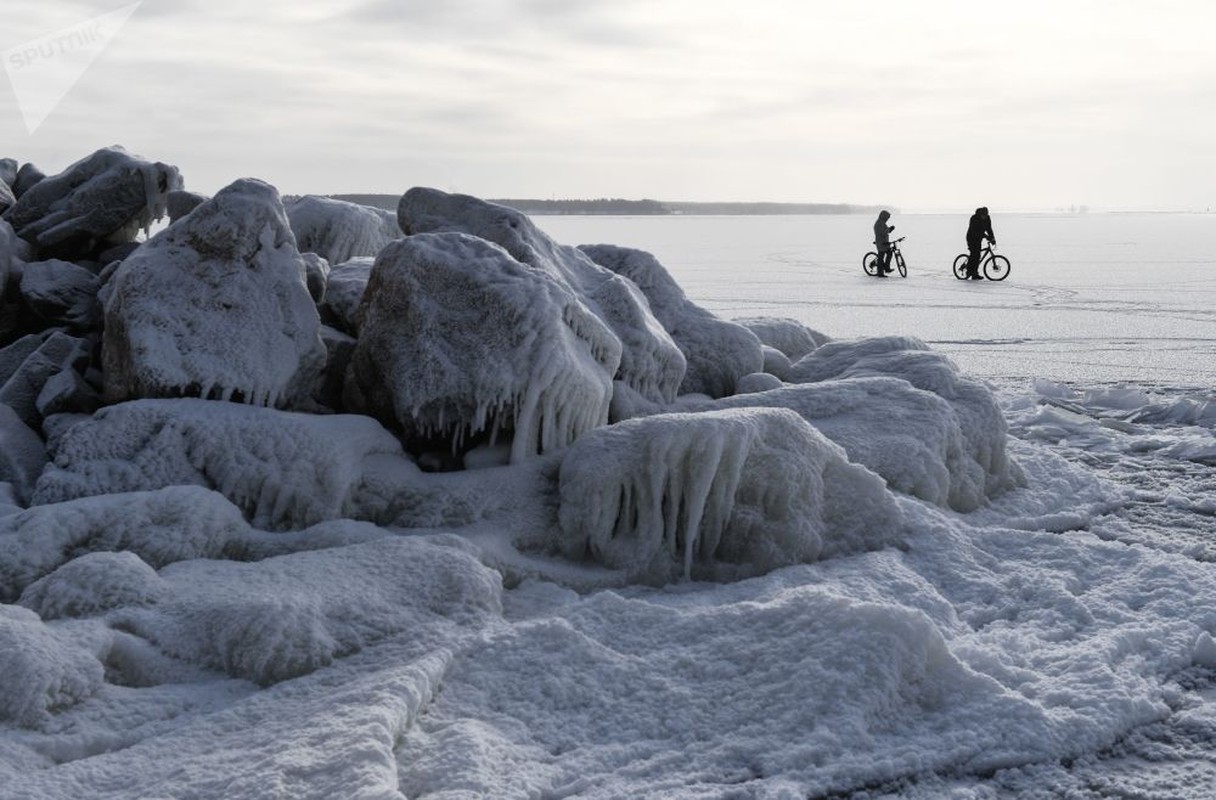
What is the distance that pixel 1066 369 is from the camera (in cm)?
1069

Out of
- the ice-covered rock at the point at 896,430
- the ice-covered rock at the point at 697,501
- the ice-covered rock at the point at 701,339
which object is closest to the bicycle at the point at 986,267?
the ice-covered rock at the point at 701,339

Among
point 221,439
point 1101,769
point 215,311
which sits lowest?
point 1101,769

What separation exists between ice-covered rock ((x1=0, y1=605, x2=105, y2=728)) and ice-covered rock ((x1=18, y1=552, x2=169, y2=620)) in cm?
32

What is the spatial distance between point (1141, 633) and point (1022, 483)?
8.08 feet

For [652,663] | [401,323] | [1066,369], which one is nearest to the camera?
[652,663]

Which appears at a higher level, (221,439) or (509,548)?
(221,439)

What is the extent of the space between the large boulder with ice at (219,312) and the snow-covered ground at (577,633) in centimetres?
25

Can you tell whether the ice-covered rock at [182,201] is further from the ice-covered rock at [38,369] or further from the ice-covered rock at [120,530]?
the ice-covered rock at [120,530]

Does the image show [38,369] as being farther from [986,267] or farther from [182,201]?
[986,267]

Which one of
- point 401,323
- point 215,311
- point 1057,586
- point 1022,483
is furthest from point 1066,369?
point 215,311

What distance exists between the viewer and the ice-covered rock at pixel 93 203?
7652 millimetres

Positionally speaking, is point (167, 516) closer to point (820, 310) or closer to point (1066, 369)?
point (1066, 369)

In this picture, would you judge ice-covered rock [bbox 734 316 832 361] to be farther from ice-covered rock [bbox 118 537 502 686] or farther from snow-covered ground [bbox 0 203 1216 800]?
ice-covered rock [bbox 118 537 502 686]

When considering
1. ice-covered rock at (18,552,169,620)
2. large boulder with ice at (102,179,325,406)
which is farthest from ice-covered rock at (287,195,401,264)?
ice-covered rock at (18,552,169,620)
